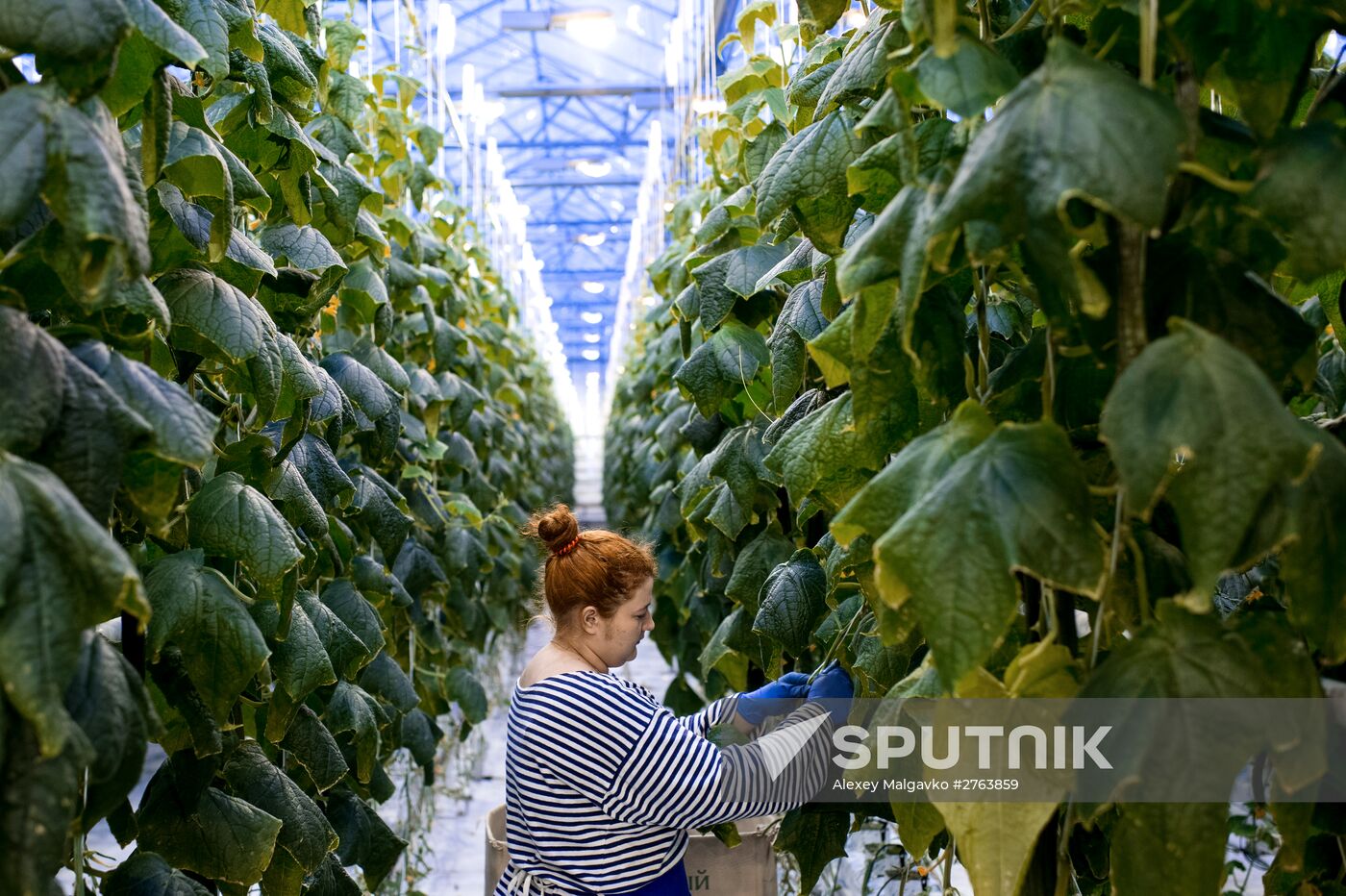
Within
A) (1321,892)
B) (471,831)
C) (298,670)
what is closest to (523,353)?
(471,831)

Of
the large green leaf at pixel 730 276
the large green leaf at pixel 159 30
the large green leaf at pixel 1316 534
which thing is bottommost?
the large green leaf at pixel 1316 534

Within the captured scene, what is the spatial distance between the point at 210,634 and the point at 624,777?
0.68m

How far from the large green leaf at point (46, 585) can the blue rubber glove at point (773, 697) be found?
4.22ft

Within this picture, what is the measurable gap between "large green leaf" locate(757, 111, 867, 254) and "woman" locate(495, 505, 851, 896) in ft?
2.32

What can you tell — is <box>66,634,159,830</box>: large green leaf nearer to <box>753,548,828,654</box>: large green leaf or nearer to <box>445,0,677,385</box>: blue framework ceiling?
<box>753,548,828,654</box>: large green leaf

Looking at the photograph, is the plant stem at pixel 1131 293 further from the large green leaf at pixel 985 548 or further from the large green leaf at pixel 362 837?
the large green leaf at pixel 362 837

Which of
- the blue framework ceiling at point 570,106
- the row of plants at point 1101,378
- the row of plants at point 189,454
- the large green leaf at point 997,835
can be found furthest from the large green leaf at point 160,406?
the blue framework ceiling at point 570,106

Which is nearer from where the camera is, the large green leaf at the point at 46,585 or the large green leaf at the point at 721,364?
the large green leaf at the point at 46,585

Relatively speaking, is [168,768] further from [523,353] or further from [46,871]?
[523,353]

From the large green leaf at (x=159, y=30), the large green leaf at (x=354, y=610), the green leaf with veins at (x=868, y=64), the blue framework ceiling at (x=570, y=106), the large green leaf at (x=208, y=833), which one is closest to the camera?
the large green leaf at (x=159, y=30)

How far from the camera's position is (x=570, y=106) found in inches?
667

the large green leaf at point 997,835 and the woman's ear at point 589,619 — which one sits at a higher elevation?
the woman's ear at point 589,619

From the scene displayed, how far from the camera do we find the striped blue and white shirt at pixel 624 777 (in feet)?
6.06

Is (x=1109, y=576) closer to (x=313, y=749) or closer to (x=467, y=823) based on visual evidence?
(x=313, y=749)
